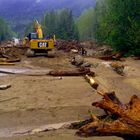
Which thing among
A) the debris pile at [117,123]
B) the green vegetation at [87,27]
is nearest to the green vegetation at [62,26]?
the green vegetation at [87,27]

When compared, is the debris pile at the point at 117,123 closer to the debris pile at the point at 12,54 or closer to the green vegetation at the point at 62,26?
the debris pile at the point at 12,54

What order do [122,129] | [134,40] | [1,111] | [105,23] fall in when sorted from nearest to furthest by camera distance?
[122,129] → [1,111] → [134,40] → [105,23]

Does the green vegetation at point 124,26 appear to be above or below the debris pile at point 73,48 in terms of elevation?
above

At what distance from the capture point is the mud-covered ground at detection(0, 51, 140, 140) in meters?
13.6

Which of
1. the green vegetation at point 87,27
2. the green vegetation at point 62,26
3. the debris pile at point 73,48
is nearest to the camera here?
the debris pile at point 73,48

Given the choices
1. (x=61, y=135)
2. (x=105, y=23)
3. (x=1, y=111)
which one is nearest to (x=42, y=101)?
(x=1, y=111)

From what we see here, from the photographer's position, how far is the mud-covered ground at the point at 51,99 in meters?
13.6

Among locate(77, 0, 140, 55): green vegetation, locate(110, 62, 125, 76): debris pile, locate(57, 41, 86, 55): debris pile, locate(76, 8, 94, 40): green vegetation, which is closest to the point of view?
locate(110, 62, 125, 76): debris pile

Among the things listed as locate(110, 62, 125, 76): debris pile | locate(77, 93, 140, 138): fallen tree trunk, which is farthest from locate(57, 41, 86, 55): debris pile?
locate(77, 93, 140, 138): fallen tree trunk

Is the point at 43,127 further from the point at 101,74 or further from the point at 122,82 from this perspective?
the point at 101,74

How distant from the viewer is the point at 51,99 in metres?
17.4

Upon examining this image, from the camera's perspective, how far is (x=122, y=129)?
37.2 feet

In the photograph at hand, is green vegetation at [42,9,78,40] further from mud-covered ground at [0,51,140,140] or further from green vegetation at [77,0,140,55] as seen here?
mud-covered ground at [0,51,140,140]

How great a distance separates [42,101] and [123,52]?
74.8 ft
